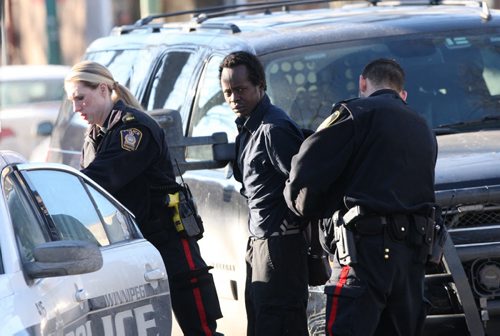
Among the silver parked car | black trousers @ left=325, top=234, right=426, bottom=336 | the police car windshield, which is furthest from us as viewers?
the silver parked car

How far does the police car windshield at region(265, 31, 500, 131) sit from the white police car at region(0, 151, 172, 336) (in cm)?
185

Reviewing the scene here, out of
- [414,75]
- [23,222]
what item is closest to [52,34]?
[414,75]

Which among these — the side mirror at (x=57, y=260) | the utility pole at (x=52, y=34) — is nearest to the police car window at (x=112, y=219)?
the side mirror at (x=57, y=260)

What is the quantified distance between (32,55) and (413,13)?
2232 cm

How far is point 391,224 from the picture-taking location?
19.5ft

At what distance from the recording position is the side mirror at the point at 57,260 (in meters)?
4.85

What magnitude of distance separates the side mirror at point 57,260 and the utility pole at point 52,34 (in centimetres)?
2019

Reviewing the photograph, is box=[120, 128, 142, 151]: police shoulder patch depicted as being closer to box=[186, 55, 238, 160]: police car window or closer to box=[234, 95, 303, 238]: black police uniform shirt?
box=[234, 95, 303, 238]: black police uniform shirt

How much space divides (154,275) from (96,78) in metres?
1.46

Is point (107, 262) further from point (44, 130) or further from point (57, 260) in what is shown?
point (44, 130)

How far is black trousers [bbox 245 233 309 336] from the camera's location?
6523mm

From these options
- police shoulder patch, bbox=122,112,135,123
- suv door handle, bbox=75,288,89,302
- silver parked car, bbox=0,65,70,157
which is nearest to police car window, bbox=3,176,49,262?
suv door handle, bbox=75,288,89,302

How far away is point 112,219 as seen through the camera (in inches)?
243

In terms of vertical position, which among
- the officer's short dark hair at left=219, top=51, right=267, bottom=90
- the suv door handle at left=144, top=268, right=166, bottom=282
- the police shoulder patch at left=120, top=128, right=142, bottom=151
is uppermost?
the officer's short dark hair at left=219, top=51, right=267, bottom=90
